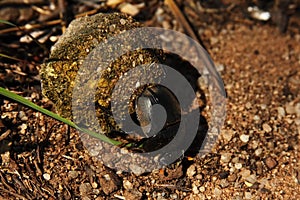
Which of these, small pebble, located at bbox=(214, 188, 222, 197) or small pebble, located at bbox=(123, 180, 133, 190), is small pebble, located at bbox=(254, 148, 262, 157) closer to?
small pebble, located at bbox=(214, 188, 222, 197)

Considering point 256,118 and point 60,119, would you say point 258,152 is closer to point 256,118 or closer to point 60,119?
point 256,118

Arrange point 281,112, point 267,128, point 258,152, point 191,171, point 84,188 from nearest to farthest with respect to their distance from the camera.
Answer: point 84,188 < point 191,171 < point 258,152 < point 267,128 < point 281,112

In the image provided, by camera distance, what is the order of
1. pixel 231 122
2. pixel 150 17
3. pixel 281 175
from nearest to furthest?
pixel 281 175
pixel 231 122
pixel 150 17

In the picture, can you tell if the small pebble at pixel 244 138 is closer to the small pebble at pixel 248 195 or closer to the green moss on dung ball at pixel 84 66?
the small pebble at pixel 248 195

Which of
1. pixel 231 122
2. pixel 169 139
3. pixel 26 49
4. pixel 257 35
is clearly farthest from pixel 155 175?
pixel 257 35

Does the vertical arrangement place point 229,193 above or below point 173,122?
below

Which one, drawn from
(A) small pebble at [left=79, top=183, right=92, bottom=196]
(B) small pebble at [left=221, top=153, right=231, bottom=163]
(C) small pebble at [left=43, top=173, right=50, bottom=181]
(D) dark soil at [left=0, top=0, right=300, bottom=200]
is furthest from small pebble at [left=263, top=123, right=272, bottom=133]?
(C) small pebble at [left=43, top=173, right=50, bottom=181]

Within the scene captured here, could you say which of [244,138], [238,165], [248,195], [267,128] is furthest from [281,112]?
[248,195]

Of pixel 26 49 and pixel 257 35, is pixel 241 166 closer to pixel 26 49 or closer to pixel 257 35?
pixel 257 35

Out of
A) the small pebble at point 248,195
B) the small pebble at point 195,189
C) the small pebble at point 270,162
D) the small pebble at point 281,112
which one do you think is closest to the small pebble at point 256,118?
the small pebble at point 281,112
